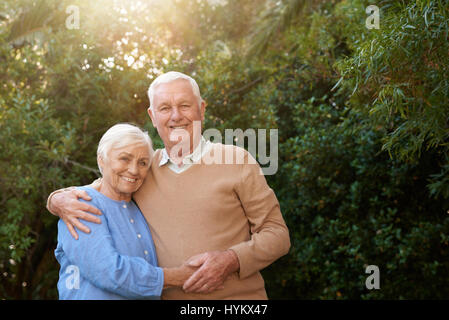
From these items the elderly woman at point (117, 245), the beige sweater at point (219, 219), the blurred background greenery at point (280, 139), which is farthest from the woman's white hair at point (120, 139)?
the blurred background greenery at point (280, 139)

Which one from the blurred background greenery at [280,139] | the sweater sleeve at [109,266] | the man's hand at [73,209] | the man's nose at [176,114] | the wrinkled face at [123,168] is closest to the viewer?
the sweater sleeve at [109,266]

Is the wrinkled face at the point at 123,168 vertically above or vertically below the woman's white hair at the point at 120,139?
below

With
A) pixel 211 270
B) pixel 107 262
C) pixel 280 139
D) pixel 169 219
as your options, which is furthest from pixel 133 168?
pixel 280 139

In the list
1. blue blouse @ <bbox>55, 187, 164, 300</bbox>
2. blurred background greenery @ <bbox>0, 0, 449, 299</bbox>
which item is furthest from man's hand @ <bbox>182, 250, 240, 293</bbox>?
blurred background greenery @ <bbox>0, 0, 449, 299</bbox>

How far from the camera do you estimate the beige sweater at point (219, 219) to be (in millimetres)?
2385

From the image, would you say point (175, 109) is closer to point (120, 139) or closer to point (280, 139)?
point (120, 139)

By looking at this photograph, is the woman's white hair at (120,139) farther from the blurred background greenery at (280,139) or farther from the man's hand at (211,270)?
the blurred background greenery at (280,139)

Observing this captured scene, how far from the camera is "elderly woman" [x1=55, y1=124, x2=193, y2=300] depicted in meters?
2.06

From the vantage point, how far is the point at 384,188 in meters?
5.09

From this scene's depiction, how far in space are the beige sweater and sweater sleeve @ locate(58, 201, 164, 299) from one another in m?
0.30

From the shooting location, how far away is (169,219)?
2.46 m

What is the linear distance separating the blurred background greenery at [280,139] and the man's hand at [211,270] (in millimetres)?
2302

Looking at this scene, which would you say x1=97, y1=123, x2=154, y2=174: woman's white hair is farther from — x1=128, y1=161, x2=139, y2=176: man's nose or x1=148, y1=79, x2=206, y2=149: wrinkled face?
x1=148, y1=79, x2=206, y2=149: wrinkled face
